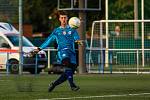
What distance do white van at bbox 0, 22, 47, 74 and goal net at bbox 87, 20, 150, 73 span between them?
7.72 feet

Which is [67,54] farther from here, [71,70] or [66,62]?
[71,70]

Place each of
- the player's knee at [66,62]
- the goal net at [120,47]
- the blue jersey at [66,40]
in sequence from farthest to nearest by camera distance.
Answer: the goal net at [120,47], the blue jersey at [66,40], the player's knee at [66,62]

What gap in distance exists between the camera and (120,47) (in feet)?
104

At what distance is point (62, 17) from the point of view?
53.7 feet

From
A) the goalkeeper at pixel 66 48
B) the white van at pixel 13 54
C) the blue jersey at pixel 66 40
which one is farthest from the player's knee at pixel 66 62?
the white van at pixel 13 54

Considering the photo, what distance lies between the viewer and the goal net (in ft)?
97.8

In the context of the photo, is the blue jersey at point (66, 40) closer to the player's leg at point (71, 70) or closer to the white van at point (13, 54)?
the player's leg at point (71, 70)

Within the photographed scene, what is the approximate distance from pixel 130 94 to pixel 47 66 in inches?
680

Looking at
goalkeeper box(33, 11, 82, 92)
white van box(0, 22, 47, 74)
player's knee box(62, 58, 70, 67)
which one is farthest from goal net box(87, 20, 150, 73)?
player's knee box(62, 58, 70, 67)

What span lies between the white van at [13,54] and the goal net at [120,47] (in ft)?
7.72

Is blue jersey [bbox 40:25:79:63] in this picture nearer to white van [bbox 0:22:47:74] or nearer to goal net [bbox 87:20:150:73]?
goal net [bbox 87:20:150:73]

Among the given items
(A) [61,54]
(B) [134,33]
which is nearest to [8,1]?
(B) [134,33]

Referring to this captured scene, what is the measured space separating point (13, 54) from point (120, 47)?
499 cm

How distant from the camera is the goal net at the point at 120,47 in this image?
29.8 meters
